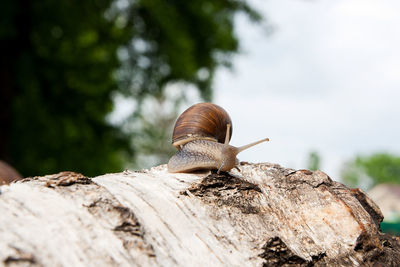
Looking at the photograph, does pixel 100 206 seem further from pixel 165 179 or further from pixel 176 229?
pixel 165 179

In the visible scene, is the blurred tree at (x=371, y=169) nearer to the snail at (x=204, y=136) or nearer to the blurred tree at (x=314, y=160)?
the blurred tree at (x=314, y=160)

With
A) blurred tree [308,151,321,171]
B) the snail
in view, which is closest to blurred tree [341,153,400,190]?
blurred tree [308,151,321,171]

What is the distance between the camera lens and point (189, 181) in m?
2.48

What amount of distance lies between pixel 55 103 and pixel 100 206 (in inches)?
413

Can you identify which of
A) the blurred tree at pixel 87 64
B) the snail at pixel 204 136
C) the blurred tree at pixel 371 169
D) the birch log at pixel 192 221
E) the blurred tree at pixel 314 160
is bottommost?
the birch log at pixel 192 221

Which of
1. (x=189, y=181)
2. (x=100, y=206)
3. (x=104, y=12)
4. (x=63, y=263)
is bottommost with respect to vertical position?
(x=63, y=263)

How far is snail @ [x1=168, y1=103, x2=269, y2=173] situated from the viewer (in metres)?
3.05

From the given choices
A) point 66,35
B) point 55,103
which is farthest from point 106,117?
point 66,35

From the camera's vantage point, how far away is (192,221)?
2.09 metres

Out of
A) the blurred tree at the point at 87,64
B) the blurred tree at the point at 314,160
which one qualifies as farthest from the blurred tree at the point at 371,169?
the blurred tree at the point at 87,64

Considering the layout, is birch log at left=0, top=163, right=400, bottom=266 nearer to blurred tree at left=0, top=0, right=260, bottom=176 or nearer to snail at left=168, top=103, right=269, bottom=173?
snail at left=168, top=103, right=269, bottom=173

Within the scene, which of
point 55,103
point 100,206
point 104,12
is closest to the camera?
point 100,206

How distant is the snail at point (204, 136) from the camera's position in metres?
3.05

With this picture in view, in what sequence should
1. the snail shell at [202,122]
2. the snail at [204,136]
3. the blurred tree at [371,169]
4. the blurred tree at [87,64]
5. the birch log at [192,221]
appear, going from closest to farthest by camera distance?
the birch log at [192,221] → the snail at [204,136] → the snail shell at [202,122] → the blurred tree at [87,64] → the blurred tree at [371,169]
